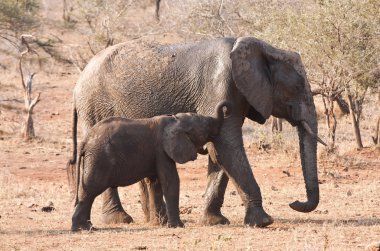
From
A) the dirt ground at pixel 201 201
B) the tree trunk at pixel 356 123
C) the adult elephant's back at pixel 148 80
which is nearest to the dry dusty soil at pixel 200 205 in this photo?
the dirt ground at pixel 201 201

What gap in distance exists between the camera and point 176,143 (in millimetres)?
10797

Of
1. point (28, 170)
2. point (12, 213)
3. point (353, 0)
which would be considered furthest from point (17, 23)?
point (12, 213)

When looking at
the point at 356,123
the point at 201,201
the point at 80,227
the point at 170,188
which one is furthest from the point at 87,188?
the point at 356,123

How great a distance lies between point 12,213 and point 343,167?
26.5ft

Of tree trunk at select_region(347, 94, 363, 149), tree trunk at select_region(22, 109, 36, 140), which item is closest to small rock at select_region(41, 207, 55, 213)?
tree trunk at select_region(347, 94, 363, 149)

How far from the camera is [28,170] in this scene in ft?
63.8

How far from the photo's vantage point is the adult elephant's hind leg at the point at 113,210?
39.8ft

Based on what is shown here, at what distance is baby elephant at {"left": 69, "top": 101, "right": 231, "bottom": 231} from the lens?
10.7 meters

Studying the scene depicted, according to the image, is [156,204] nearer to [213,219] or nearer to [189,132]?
[213,219]

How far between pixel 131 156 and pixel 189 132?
0.77 m

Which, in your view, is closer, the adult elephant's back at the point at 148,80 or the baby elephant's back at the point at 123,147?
the baby elephant's back at the point at 123,147

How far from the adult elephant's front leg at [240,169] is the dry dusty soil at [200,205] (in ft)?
0.72

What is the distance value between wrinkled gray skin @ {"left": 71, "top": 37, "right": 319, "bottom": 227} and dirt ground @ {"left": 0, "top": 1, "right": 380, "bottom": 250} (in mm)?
436

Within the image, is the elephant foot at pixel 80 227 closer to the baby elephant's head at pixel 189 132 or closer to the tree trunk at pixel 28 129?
the baby elephant's head at pixel 189 132
